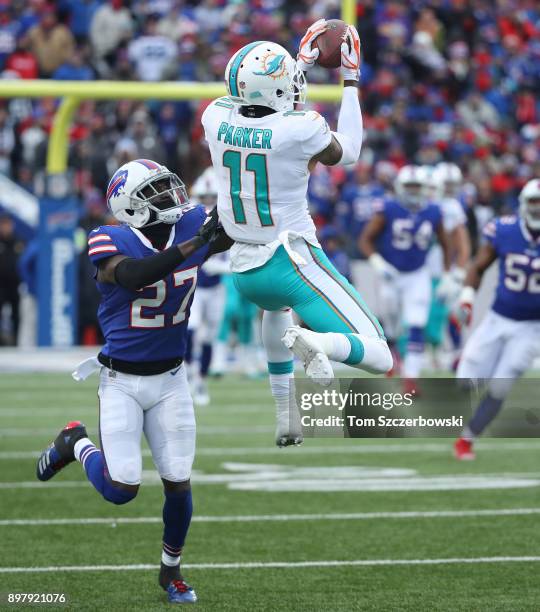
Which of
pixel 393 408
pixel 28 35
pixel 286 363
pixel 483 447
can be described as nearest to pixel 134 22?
pixel 28 35

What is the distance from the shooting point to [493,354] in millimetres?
8586

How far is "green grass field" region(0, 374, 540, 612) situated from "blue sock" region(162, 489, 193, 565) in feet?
0.58

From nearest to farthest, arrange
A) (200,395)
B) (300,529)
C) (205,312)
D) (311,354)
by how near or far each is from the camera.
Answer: (311,354)
(300,529)
(200,395)
(205,312)

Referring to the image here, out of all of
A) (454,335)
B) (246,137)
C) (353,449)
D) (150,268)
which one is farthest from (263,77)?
(454,335)

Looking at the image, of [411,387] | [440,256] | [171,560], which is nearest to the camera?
[411,387]

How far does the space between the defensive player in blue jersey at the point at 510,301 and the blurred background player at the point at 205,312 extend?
3.46m

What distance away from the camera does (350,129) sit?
558cm

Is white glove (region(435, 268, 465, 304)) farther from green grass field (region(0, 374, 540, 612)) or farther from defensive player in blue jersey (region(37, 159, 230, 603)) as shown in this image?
defensive player in blue jersey (region(37, 159, 230, 603))

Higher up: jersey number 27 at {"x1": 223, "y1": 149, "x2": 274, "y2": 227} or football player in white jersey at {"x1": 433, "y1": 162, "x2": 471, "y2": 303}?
jersey number 27 at {"x1": 223, "y1": 149, "x2": 274, "y2": 227}

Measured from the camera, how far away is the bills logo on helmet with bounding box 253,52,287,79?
211 inches

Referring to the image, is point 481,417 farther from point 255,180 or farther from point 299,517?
point 255,180

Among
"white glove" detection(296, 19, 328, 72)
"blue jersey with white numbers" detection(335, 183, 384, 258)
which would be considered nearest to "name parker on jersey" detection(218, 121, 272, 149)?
"white glove" detection(296, 19, 328, 72)

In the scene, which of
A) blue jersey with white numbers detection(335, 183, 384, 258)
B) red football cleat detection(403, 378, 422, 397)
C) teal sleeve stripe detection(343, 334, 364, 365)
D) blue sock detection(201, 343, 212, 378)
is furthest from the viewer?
blue jersey with white numbers detection(335, 183, 384, 258)

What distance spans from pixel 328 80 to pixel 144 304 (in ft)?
43.0
